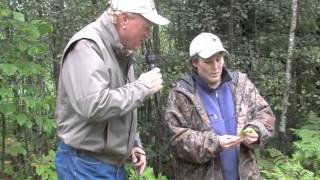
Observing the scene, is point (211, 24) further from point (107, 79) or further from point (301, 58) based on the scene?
point (107, 79)

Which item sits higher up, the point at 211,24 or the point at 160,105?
the point at 211,24

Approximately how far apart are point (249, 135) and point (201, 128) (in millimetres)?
317

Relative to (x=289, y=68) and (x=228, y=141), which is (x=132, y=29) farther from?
(x=289, y=68)

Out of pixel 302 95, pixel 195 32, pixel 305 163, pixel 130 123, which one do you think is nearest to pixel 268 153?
pixel 305 163

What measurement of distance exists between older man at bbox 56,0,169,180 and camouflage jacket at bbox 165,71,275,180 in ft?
1.98

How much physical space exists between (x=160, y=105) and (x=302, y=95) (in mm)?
2181

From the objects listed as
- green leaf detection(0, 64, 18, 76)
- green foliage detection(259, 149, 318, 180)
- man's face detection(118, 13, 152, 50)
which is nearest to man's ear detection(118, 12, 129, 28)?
man's face detection(118, 13, 152, 50)

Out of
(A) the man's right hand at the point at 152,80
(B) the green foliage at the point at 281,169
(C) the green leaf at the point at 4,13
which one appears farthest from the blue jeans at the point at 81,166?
(B) the green foliage at the point at 281,169

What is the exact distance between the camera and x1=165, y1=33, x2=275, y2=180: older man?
3.37m

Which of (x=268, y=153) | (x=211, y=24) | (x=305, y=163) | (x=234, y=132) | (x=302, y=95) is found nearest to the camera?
(x=234, y=132)

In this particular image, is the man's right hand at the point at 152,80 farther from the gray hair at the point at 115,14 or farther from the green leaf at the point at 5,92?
the green leaf at the point at 5,92

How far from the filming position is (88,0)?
589 centimetres

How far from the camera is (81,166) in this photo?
2.74 meters

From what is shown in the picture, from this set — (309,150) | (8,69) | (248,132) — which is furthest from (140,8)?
(309,150)
